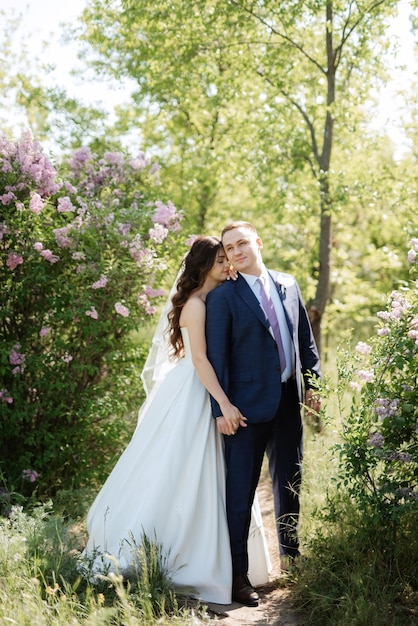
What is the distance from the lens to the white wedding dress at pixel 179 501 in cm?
390

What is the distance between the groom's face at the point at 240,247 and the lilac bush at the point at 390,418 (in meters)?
0.86

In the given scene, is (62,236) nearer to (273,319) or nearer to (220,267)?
(220,267)

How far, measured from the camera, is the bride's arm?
12.8ft

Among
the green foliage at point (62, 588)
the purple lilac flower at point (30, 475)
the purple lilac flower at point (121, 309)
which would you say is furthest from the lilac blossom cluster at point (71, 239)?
the green foliage at point (62, 588)

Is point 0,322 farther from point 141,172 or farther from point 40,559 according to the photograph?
point 40,559

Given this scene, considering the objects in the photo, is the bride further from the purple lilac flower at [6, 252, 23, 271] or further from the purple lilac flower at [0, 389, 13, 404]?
the purple lilac flower at [6, 252, 23, 271]

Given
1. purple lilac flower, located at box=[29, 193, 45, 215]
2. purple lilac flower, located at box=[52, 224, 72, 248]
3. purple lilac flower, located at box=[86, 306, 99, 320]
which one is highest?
purple lilac flower, located at box=[29, 193, 45, 215]

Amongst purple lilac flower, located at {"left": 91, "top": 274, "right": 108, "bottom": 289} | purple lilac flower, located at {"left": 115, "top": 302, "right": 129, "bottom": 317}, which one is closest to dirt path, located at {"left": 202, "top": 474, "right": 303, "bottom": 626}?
purple lilac flower, located at {"left": 115, "top": 302, "right": 129, "bottom": 317}

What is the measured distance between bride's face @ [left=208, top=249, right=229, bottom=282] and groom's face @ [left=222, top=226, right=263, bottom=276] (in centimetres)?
11

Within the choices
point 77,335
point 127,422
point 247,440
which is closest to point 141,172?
point 77,335

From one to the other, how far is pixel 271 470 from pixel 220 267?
1363 mm

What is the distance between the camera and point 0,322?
586cm

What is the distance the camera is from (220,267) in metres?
4.23

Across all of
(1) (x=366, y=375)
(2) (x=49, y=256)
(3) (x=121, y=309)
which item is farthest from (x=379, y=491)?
(2) (x=49, y=256)
